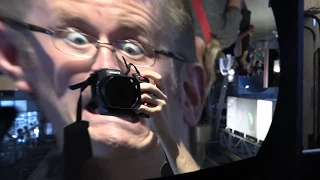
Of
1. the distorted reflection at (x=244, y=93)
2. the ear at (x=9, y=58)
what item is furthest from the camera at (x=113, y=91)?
the distorted reflection at (x=244, y=93)

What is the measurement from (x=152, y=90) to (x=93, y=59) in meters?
0.23

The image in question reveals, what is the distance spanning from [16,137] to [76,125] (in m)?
0.18

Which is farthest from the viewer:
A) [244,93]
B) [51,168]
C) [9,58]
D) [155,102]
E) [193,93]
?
[244,93]

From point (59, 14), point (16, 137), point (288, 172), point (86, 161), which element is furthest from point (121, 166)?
point (288, 172)

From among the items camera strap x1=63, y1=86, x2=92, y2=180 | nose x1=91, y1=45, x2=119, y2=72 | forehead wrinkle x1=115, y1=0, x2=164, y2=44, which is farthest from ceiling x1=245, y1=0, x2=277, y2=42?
camera strap x1=63, y1=86, x2=92, y2=180

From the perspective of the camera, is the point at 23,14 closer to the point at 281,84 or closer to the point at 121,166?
the point at 121,166

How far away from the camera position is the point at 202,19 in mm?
1257

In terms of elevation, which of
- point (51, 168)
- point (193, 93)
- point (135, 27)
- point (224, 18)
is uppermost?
point (224, 18)

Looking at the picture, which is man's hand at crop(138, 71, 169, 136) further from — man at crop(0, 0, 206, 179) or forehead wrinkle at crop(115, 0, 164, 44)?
forehead wrinkle at crop(115, 0, 164, 44)

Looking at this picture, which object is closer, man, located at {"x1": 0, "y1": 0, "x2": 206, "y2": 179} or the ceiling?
man, located at {"x1": 0, "y1": 0, "x2": 206, "y2": 179}

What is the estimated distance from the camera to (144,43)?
3.53 ft

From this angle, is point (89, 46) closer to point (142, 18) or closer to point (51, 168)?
point (142, 18)

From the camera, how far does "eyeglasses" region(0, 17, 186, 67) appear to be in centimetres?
92

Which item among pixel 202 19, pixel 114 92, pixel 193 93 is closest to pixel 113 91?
pixel 114 92
